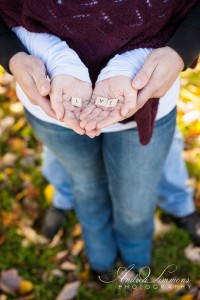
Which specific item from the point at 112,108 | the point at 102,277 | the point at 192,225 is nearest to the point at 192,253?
the point at 192,225

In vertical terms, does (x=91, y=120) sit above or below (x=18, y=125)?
above

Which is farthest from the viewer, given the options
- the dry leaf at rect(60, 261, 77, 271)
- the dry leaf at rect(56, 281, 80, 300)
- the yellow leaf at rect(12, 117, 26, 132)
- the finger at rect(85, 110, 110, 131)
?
the yellow leaf at rect(12, 117, 26, 132)

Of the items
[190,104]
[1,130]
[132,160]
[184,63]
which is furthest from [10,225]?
[184,63]

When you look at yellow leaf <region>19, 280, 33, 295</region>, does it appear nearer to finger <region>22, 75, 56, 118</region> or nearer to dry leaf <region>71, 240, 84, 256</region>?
dry leaf <region>71, 240, 84, 256</region>

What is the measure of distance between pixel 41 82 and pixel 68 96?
91 millimetres

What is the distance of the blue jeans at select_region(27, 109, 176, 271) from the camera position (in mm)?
1446

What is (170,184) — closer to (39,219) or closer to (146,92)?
(39,219)

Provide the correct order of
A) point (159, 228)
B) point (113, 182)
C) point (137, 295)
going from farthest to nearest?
point (159, 228), point (137, 295), point (113, 182)

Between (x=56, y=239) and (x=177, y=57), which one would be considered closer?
(x=177, y=57)

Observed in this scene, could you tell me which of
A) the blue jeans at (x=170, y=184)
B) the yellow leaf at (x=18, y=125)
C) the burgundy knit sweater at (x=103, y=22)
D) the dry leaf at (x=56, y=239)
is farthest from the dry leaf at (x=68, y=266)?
the burgundy knit sweater at (x=103, y=22)

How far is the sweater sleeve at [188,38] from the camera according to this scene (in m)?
1.20

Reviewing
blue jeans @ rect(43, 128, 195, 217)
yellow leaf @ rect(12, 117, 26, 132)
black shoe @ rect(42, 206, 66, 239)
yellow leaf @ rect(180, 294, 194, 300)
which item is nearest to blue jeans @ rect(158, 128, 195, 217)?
blue jeans @ rect(43, 128, 195, 217)

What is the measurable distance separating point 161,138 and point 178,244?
892 mm

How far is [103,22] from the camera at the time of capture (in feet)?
3.76
